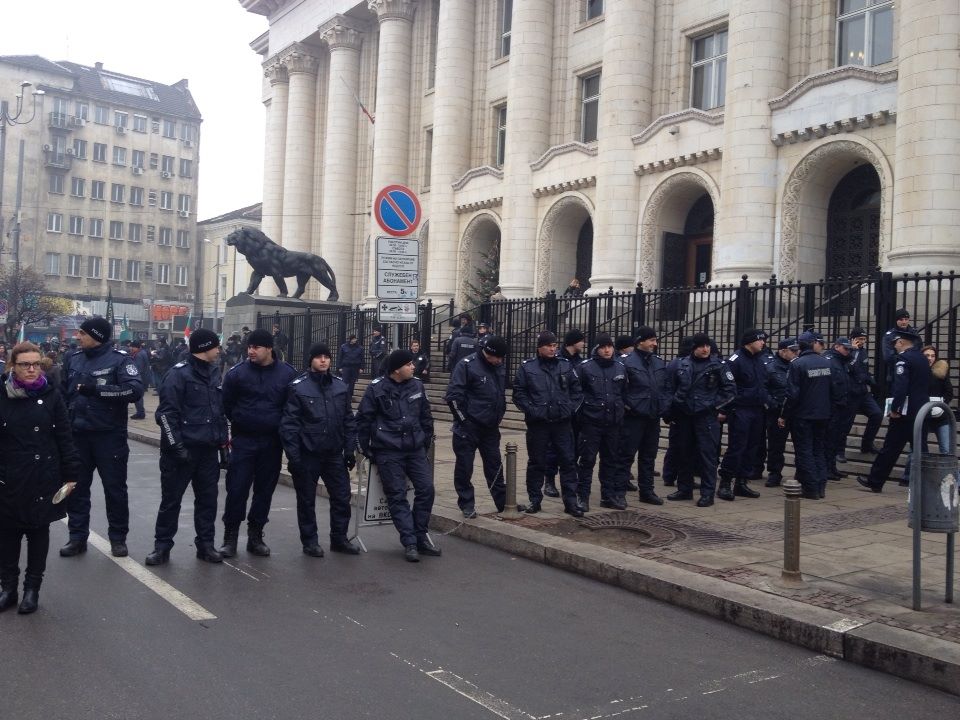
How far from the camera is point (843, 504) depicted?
9.75 m

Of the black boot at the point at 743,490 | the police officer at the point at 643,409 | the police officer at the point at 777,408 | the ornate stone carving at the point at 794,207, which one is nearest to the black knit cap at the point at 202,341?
the police officer at the point at 643,409

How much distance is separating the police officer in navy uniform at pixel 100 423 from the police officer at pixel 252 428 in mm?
803

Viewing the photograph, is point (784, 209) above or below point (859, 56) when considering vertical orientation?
below

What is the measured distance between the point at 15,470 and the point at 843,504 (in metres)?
7.95

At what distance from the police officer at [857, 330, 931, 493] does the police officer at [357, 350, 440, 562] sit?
219 inches

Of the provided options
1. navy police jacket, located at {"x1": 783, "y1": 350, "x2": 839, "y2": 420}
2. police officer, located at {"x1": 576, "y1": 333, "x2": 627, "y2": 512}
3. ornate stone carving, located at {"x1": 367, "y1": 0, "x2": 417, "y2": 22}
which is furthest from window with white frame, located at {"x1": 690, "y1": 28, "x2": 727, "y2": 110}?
police officer, located at {"x1": 576, "y1": 333, "x2": 627, "y2": 512}

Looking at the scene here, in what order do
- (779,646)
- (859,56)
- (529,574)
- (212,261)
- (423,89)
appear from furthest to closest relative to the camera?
1. (212,261)
2. (423,89)
3. (859,56)
4. (529,574)
5. (779,646)

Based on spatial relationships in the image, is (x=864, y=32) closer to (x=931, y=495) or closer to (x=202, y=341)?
(x=931, y=495)

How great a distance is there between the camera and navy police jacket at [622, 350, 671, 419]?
31.1 ft

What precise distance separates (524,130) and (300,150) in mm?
15139

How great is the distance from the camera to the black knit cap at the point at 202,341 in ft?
24.0

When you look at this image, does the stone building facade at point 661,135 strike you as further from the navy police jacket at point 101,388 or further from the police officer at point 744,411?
the navy police jacket at point 101,388

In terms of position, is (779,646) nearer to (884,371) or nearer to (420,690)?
(420,690)

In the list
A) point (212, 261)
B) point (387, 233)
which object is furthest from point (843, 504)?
point (212, 261)
